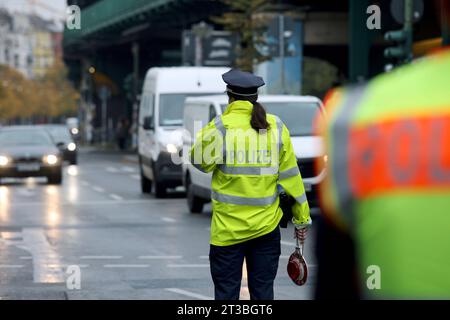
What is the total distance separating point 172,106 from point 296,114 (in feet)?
16.9

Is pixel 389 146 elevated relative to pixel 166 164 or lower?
elevated

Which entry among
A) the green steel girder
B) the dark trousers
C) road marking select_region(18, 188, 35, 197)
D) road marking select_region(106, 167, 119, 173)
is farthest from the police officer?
the green steel girder

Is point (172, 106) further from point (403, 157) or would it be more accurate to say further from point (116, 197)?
point (403, 157)

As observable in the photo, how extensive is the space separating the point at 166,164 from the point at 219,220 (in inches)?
698

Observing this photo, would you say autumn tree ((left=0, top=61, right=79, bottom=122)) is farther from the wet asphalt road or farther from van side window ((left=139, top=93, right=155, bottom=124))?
the wet asphalt road

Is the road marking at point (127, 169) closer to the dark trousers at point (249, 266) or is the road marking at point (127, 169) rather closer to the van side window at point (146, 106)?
the van side window at point (146, 106)

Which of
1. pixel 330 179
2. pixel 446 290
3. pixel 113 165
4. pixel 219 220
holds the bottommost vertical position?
pixel 113 165

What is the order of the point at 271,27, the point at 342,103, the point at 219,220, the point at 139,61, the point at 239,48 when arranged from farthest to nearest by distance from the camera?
1. the point at 139,61
2. the point at 239,48
3. the point at 271,27
4. the point at 219,220
5. the point at 342,103

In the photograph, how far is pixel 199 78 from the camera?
24.9 meters

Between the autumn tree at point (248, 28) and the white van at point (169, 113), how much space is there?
10.4 meters

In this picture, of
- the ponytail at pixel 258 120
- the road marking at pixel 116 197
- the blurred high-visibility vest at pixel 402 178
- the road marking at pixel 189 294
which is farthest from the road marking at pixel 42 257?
the blurred high-visibility vest at pixel 402 178
